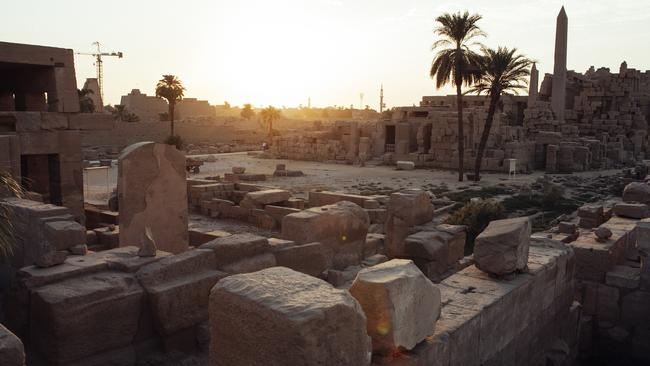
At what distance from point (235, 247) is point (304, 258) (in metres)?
1.15

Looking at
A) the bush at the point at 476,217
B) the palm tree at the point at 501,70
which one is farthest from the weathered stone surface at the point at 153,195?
the palm tree at the point at 501,70

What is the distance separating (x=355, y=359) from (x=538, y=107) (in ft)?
128

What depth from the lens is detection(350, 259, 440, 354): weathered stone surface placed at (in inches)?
134

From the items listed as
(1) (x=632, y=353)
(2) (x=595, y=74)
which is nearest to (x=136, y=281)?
(1) (x=632, y=353)

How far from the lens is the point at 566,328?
628 cm

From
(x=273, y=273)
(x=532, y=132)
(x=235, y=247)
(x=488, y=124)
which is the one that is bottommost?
(x=235, y=247)

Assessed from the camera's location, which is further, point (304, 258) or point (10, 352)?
point (304, 258)

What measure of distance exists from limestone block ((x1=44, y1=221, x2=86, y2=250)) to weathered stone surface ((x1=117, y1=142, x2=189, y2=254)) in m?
1.91

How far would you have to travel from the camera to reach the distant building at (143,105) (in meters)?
61.4

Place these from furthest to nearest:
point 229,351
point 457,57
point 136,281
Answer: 1. point 457,57
2. point 136,281
3. point 229,351

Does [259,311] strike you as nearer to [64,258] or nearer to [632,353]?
[64,258]

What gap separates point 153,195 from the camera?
8.15m

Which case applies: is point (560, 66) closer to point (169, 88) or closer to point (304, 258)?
point (169, 88)

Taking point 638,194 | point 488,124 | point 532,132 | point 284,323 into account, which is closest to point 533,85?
point 532,132
